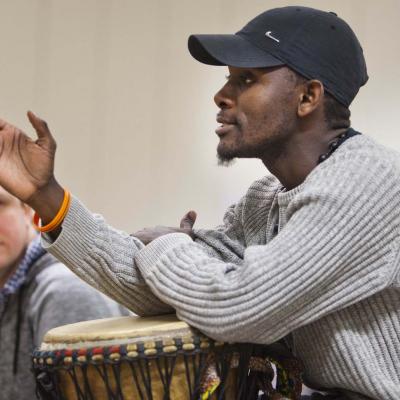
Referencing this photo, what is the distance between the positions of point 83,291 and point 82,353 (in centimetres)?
64

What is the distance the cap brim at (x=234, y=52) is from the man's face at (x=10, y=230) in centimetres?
75

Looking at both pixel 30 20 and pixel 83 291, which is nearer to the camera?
pixel 83 291

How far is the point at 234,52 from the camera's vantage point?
1.46m

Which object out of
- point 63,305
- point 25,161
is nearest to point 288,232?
point 25,161

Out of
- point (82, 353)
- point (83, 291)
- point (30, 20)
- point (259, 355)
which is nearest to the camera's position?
point (82, 353)

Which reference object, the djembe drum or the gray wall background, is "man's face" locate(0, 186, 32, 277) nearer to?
the djembe drum

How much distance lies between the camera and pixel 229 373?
135cm

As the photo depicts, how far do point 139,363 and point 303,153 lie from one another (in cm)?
50

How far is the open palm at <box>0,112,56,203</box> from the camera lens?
4.51ft

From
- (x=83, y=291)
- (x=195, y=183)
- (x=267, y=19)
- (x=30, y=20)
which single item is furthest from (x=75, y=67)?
(x=267, y=19)

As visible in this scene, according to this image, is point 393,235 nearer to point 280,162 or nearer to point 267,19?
point 280,162

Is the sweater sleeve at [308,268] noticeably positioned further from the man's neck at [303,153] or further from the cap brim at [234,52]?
the cap brim at [234,52]

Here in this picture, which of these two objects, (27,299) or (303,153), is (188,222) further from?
(27,299)

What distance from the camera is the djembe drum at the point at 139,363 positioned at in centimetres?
128
